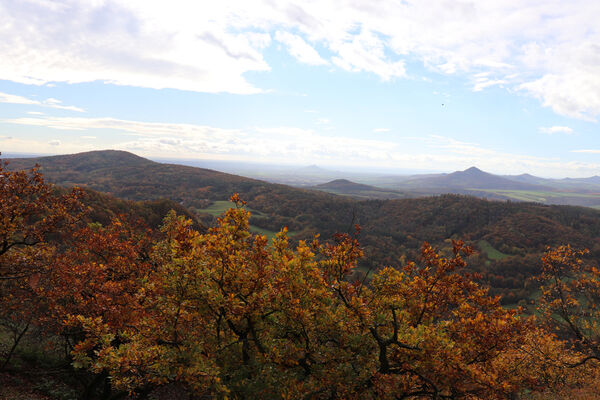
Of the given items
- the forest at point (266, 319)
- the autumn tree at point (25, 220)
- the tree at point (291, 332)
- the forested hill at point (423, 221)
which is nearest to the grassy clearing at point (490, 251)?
the forested hill at point (423, 221)

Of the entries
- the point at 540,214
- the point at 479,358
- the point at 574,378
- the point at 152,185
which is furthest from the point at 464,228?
the point at 152,185

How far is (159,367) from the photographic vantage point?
9.38 metres

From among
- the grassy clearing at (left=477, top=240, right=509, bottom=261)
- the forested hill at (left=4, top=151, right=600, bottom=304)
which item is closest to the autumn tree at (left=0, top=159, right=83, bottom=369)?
the forested hill at (left=4, top=151, right=600, bottom=304)

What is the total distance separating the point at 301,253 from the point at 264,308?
2691 mm

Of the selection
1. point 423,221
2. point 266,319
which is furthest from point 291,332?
point 423,221

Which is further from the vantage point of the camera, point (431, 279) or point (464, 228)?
point (464, 228)

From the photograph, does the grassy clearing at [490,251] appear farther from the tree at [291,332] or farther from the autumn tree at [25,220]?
the autumn tree at [25,220]

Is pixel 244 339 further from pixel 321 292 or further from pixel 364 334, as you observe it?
pixel 364 334

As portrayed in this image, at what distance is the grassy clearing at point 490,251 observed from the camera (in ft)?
347

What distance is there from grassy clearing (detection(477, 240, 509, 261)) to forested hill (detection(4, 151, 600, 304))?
0.34 meters

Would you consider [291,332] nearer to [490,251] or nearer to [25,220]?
[25,220]

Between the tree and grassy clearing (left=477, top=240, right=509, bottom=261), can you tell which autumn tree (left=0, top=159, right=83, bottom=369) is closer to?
the tree

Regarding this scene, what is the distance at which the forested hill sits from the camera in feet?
344

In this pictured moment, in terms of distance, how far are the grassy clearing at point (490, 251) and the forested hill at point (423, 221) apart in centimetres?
34
